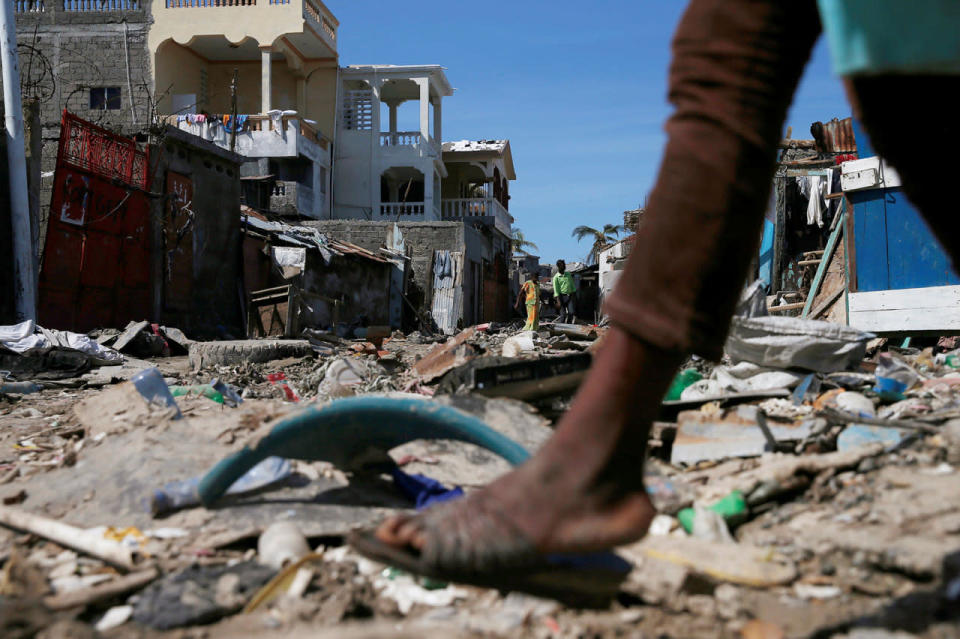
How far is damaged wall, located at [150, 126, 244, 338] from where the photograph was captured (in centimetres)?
1155

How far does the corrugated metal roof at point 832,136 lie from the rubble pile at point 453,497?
7628mm

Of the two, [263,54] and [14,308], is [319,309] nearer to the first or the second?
[14,308]

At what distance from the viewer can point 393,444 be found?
Result: 1755mm

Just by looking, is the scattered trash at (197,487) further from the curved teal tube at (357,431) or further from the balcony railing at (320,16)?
the balcony railing at (320,16)

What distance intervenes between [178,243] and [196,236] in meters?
0.55

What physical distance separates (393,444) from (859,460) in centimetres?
122

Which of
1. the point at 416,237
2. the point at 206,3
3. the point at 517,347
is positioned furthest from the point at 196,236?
the point at 206,3

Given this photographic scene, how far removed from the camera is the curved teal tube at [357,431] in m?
1.57

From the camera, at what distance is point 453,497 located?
5.63ft

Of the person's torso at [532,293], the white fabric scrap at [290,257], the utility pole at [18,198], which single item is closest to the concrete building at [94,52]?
the white fabric scrap at [290,257]

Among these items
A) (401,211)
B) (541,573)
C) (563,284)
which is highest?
(401,211)

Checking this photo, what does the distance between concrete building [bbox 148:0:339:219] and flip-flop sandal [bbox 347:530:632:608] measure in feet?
69.2

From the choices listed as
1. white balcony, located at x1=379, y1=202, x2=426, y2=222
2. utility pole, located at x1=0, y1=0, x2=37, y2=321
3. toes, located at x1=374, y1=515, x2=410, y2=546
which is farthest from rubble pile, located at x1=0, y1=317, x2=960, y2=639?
white balcony, located at x1=379, y1=202, x2=426, y2=222

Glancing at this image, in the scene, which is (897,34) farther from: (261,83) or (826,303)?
(261,83)
